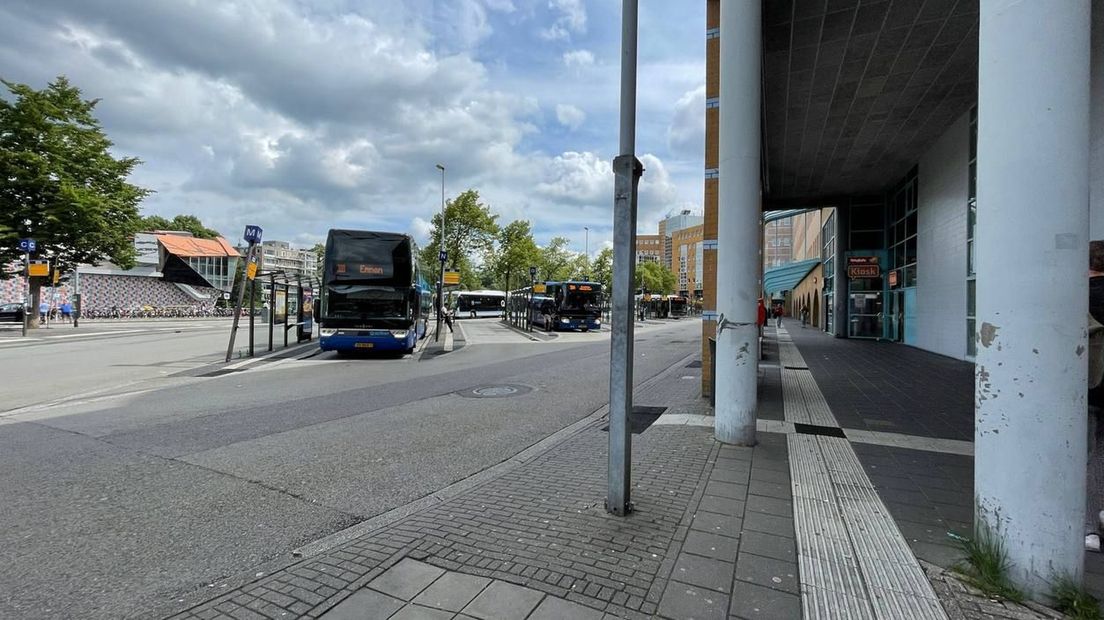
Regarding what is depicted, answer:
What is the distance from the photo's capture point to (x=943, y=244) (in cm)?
1505

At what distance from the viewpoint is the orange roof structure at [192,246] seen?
190 ft

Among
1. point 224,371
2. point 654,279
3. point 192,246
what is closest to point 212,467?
point 224,371

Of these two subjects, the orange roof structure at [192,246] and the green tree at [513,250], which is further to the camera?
the orange roof structure at [192,246]

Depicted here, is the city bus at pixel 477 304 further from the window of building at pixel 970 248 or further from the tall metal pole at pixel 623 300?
the tall metal pole at pixel 623 300

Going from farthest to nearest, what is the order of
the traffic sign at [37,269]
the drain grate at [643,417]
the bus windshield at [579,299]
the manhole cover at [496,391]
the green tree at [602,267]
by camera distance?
the green tree at [602,267] → the bus windshield at [579,299] → the traffic sign at [37,269] → the manhole cover at [496,391] → the drain grate at [643,417]

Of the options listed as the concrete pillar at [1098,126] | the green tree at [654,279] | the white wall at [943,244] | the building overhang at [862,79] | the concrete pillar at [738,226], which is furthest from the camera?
the green tree at [654,279]

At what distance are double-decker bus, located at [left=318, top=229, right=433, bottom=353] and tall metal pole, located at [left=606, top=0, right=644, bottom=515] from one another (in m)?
12.1

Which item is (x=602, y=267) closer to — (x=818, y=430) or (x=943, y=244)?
(x=943, y=244)

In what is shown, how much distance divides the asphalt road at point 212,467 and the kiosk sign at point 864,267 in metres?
15.6

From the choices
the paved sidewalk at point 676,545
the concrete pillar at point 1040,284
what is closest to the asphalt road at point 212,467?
the paved sidewalk at point 676,545

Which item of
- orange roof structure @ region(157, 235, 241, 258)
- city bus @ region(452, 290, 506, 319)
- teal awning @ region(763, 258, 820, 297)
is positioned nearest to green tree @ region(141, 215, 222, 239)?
orange roof structure @ region(157, 235, 241, 258)

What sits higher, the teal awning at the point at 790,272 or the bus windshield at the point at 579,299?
the teal awning at the point at 790,272

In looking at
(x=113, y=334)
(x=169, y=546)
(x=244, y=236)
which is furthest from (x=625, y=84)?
(x=113, y=334)

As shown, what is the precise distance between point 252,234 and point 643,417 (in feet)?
39.7
